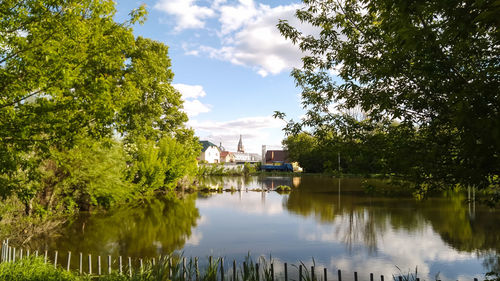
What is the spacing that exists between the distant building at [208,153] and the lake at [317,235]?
2879 inches

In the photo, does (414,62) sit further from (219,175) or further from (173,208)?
(219,175)

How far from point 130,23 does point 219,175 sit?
57466mm

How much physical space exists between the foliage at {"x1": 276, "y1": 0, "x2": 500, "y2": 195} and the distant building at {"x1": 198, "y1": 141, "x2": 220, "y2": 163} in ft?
299

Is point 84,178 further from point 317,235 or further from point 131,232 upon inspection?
point 317,235

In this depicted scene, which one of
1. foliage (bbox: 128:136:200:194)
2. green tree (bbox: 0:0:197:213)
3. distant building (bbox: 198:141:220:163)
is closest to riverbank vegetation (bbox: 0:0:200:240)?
green tree (bbox: 0:0:197:213)

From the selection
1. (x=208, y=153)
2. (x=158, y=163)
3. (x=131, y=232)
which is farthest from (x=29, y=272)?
(x=208, y=153)

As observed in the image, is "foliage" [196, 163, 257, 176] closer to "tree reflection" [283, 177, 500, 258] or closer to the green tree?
"tree reflection" [283, 177, 500, 258]

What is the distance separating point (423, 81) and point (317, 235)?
13666mm

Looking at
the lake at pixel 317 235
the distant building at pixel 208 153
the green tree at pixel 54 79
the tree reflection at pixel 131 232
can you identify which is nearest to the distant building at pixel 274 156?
the distant building at pixel 208 153

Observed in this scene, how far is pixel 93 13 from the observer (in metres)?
9.29

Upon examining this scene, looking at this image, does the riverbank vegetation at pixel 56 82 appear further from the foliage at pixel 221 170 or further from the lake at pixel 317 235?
the foliage at pixel 221 170

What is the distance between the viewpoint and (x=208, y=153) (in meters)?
105

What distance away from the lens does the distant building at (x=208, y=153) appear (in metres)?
101

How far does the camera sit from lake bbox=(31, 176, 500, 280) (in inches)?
526
